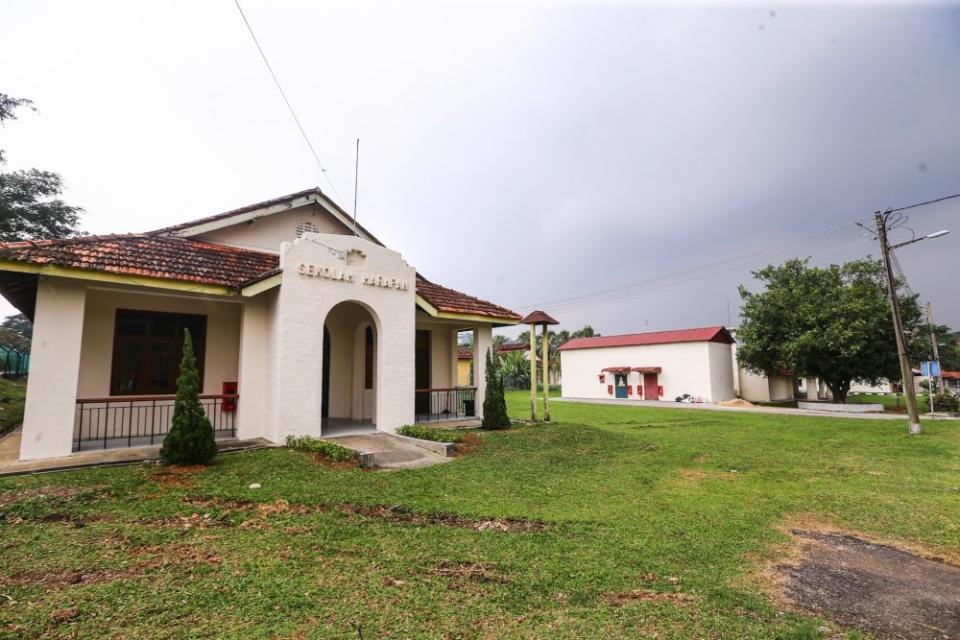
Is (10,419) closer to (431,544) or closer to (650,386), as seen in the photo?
(431,544)

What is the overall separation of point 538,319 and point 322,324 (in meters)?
6.86

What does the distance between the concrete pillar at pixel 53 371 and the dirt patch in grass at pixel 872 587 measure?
1036cm

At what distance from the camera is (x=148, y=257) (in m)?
8.95

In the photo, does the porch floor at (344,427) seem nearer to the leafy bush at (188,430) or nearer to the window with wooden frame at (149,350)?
the leafy bush at (188,430)

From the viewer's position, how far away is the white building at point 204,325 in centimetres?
767

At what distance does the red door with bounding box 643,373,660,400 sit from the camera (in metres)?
32.6

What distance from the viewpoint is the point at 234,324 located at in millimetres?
10945

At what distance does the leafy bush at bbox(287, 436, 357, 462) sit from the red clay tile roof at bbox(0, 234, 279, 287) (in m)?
3.39

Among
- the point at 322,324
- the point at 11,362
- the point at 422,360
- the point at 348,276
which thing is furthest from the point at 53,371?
the point at 11,362

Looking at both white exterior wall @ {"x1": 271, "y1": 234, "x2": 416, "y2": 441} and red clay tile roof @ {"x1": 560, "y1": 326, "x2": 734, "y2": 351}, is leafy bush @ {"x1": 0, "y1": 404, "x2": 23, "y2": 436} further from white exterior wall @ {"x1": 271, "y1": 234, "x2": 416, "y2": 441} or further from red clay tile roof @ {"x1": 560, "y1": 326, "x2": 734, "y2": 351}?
red clay tile roof @ {"x1": 560, "y1": 326, "x2": 734, "y2": 351}

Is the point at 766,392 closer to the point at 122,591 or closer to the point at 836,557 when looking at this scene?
the point at 836,557

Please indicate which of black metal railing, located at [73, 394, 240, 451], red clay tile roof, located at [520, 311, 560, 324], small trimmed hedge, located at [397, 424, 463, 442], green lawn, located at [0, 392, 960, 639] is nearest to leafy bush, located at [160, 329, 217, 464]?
green lawn, located at [0, 392, 960, 639]

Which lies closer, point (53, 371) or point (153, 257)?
point (53, 371)

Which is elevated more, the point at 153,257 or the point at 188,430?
the point at 153,257
